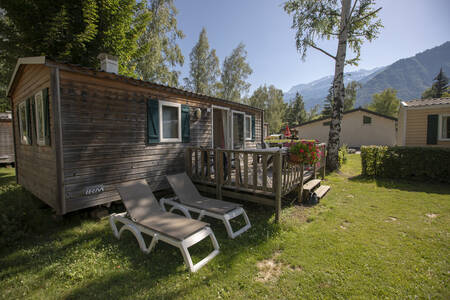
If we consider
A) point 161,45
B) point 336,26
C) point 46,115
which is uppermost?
point 161,45

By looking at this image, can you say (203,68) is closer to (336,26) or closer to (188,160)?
(336,26)

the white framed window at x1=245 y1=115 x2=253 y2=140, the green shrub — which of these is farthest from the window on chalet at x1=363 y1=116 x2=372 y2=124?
the white framed window at x1=245 y1=115 x2=253 y2=140

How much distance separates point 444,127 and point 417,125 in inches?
36.0

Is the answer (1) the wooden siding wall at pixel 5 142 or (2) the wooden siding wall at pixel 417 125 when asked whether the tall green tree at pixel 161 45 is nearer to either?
(1) the wooden siding wall at pixel 5 142

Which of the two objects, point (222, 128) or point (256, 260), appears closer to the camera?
point (256, 260)

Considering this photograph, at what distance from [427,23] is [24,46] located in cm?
2328

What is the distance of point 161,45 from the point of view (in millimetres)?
14359

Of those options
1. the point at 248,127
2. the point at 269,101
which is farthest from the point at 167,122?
the point at 269,101

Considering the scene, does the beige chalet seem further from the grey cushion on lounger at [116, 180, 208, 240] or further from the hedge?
the grey cushion on lounger at [116, 180, 208, 240]

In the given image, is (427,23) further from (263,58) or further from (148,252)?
(148,252)

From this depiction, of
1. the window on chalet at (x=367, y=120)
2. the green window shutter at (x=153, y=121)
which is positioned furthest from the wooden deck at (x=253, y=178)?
the window on chalet at (x=367, y=120)

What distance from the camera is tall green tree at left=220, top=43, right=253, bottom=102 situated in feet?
74.0

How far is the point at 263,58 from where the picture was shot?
24.1 metres

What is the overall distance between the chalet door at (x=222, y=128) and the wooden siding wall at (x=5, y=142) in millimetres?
11965
